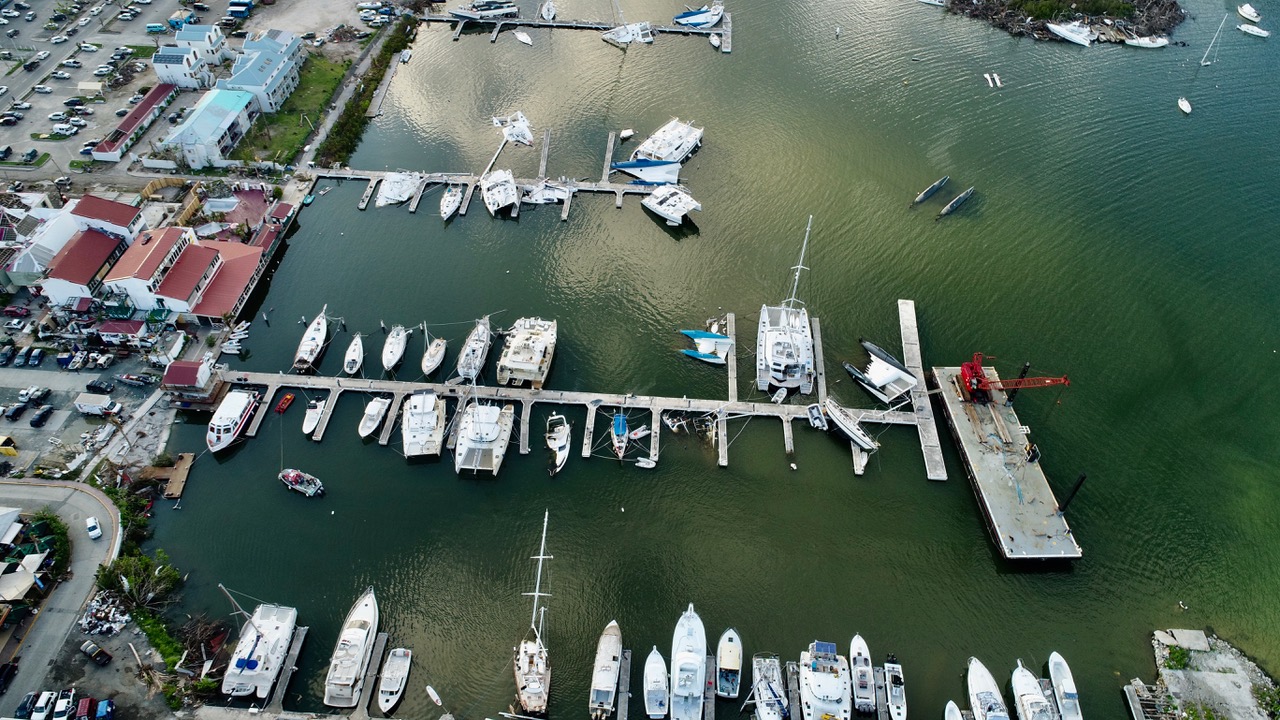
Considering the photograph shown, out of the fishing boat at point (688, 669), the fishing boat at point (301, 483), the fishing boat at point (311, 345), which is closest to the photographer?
the fishing boat at point (688, 669)

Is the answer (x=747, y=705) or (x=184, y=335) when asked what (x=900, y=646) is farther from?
(x=184, y=335)

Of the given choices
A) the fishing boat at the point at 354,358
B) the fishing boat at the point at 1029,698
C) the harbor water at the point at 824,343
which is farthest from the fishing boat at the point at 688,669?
the fishing boat at the point at 354,358

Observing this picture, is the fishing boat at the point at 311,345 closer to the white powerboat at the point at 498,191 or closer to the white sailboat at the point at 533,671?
the white powerboat at the point at 498,191

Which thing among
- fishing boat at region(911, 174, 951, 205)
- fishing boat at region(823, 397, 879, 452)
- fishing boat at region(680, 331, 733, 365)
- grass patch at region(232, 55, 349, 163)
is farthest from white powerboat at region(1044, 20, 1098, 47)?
grass patch at region(232, 55, 349, 163)

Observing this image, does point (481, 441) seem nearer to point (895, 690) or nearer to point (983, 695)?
point (895, 690)

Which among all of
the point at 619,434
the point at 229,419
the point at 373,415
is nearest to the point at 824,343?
the point at 619,434

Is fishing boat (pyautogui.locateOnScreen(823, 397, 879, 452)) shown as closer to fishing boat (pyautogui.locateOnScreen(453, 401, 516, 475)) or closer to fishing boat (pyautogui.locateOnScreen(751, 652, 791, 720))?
fishing boat (pyautogui.locateOnScreen(751, 652, 791, 720))
